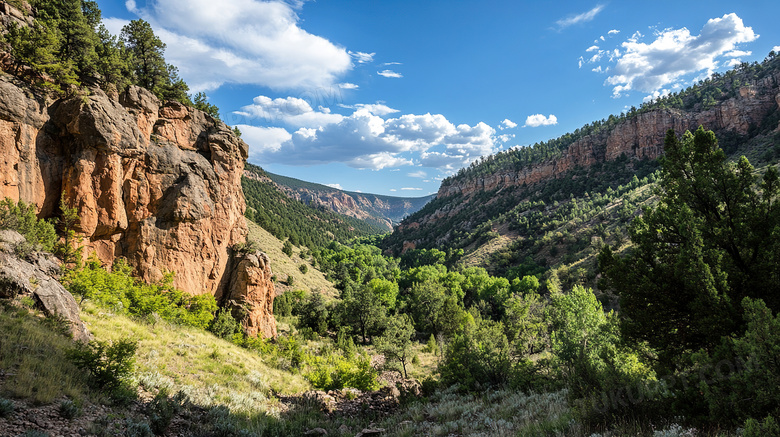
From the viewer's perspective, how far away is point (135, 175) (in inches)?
793

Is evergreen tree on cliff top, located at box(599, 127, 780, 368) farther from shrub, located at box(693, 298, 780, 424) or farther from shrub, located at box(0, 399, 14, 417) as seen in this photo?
shrub, located at box(0, 399, 14, 417)

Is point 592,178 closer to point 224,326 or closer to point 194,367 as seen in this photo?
point 224,326

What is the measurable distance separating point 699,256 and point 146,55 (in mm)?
35722

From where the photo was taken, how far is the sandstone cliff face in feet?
52.9

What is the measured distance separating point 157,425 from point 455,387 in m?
14.5

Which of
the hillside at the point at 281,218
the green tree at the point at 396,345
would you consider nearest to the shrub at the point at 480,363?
the green tree at the point at 396,345

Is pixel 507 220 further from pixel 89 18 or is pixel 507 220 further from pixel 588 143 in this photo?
pixel 89 18

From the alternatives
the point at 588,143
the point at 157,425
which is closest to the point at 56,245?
the point at 157,425

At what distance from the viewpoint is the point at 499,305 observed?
51406 mm

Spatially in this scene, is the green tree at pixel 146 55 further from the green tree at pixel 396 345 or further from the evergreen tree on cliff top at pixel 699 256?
the evergreen tree on cliff top at pixel 699 256

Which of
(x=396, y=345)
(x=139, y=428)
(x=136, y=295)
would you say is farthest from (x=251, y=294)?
(x=139, y=428)

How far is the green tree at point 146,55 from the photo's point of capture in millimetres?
24625

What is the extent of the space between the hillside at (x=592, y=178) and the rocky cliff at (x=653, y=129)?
0.27m

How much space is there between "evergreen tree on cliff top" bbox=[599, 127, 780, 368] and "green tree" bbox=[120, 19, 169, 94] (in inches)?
1296
